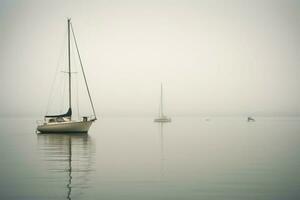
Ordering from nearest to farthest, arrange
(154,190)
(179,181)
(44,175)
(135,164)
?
(154,190) → (179,181) → (44,175) → (135,164)

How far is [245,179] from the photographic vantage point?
678 inches

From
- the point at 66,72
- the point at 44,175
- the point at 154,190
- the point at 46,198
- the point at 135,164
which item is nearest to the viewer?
the point at 46,198

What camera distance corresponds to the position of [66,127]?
176ft

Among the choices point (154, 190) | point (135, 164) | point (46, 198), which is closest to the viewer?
point (46, 198)

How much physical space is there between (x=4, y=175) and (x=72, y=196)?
7.00 meters

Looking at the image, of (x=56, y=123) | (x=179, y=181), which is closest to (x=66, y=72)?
(x=56, y=123)

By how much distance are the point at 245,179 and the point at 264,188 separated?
2.04 meters

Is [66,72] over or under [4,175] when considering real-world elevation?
over

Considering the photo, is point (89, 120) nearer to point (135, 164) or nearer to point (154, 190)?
point (135, 164)

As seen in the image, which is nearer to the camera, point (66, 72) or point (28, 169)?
point (28, 169)

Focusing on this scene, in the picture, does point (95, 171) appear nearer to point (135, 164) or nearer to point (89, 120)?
point (135, 164)

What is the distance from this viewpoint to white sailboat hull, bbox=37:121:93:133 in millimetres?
53688

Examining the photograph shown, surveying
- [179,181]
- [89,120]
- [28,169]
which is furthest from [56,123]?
[179,181]

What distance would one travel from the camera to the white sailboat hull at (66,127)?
53.7 m
